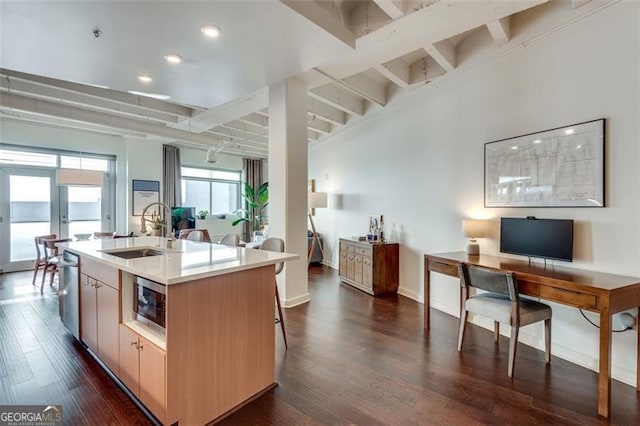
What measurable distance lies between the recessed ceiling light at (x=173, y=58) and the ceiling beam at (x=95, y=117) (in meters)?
3.46

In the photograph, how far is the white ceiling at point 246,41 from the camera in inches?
90.1

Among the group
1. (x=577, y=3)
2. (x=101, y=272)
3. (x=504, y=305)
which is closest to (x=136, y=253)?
(x=101, y=272)

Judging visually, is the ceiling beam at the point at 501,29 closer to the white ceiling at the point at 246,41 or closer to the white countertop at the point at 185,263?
the white ceiling at the point at 246,41

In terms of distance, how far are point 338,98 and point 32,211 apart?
653 cm

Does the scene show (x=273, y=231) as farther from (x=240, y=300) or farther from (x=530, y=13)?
(x=530, y=13)

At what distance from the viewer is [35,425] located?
76.1 inches

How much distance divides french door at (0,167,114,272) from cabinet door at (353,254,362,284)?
5.77 metres

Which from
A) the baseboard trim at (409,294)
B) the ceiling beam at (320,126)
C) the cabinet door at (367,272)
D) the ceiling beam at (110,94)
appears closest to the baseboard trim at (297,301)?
the cabinet door at (367,272)

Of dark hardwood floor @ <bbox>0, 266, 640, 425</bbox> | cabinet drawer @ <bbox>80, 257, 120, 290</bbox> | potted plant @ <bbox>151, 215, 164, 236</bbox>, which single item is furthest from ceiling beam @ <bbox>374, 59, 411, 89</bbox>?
potted plant @ <bbox>151, 215, 164, 236</bbox>

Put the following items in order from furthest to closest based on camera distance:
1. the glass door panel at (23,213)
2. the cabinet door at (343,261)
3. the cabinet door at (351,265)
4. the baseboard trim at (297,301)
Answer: the glass door panel at (23,213) < the cabinet door at (343,261) < the cabinet door at (351,265) < the baseboard trim at (297,301)

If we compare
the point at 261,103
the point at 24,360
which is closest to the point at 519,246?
Answer: the point at 261,103

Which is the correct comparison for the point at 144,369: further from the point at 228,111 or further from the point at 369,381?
the point at 228,111

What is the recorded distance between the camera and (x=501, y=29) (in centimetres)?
302

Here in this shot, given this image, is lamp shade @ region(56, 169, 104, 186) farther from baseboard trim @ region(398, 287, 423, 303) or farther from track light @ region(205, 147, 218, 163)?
baseboard trim @ region(398, 287, 423, 303)
